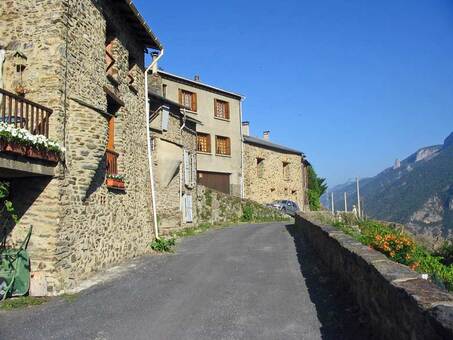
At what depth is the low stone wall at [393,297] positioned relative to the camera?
2.95 meters

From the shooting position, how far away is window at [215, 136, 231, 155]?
29.2m

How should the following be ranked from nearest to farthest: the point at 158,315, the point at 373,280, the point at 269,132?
the point at 373,280
the point at 158,315
the point at 269,132

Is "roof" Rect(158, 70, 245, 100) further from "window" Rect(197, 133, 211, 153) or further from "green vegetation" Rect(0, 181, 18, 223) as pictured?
"green vegetation" Rect(0, 181, 18, 223)

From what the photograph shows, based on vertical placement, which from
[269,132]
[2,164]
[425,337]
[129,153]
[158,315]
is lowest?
[158,315]

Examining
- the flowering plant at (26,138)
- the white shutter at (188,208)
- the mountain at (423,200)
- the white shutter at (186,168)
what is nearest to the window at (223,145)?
the white shutter at (186,168)

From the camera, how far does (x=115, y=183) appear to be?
35.1 feet

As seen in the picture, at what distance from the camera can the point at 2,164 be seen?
6.45 m

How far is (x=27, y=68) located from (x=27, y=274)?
12.7 feet

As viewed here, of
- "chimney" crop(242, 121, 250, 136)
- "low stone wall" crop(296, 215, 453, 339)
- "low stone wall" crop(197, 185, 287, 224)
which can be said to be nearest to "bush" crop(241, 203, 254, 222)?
"low stone wall" crop(197, 185, 287, 224)

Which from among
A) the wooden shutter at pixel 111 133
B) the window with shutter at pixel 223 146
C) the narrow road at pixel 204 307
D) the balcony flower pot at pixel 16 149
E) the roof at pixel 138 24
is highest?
the roof at pixel 138 24

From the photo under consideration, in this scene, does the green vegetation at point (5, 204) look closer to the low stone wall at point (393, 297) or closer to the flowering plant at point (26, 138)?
the flowering plant at point (26, 138)

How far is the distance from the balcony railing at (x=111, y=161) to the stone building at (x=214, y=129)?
1567 centimetres

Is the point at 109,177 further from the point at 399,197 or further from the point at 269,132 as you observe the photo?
the point at 399,197

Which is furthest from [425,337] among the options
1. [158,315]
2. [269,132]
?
[269,132]
